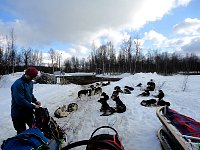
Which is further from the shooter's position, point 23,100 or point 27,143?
point 23,100

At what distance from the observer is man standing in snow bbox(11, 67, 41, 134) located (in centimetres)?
498

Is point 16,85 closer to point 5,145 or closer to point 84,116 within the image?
point 5,145

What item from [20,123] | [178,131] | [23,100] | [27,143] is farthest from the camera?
[178,131]

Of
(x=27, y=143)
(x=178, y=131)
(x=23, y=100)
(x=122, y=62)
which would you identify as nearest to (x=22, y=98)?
(x=23, y=100)

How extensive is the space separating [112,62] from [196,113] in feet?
224

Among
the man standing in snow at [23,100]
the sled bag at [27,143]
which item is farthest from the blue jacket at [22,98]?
the sled bag at [27,143]

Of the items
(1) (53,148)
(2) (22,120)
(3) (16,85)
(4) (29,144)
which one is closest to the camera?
(4) (29,144)

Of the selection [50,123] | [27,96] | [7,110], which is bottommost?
[7,110]

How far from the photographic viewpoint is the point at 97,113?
34.4 feet

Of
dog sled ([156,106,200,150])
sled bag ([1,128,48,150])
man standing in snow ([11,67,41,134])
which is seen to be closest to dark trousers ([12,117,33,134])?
man standing in snow ([11,67,41,134])

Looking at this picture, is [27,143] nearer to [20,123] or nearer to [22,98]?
[22,98]

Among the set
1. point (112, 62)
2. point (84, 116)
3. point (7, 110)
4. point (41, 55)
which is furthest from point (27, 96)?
point (41, 55)

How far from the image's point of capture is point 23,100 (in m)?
4.96

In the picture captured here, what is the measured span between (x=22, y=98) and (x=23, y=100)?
0.05 meters
